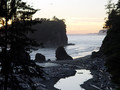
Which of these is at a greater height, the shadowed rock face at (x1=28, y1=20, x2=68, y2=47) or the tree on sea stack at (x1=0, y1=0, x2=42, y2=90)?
the tree on sea stack at (x1=0, y1=0, x2=42, y2=90)

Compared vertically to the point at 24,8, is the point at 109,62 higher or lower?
lower

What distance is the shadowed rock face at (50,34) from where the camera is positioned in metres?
174

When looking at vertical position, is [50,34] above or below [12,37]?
below

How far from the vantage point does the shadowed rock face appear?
17375 centimetres

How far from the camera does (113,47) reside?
2194 cm

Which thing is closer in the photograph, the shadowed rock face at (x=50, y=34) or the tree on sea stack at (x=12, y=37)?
the tree on sea stack at (x=12, y=37)

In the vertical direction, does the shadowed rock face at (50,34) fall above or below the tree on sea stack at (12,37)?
below

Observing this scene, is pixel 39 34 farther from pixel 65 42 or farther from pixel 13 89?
pixel 13 89

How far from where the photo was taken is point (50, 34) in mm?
178375

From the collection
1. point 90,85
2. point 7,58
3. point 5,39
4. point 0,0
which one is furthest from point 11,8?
point 90,85

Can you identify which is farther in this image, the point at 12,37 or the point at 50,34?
the point at 50,34

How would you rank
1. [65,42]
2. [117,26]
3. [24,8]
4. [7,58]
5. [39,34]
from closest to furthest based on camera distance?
[7,58] → [24,8] → [117,26] → [39,34] → [65,42]

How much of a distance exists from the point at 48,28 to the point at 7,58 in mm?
165445

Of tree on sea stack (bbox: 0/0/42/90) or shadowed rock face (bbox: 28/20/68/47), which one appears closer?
tree on sea stack (bbox: 0/0/42/90)
